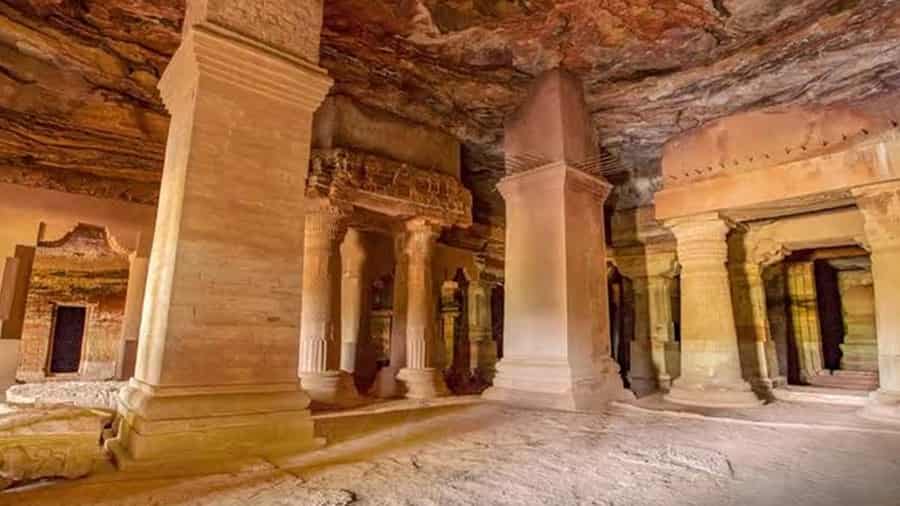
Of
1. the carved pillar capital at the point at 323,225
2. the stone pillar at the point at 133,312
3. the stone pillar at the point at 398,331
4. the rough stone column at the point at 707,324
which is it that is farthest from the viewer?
the stone pillar at the point at 133,312

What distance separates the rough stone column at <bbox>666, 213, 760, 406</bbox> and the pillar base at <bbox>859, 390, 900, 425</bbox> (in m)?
1.32

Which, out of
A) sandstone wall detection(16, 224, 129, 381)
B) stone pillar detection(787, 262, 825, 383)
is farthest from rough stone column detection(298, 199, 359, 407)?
stone pillar detection(787, 262, 825, 383)

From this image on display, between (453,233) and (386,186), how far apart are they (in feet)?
14.2

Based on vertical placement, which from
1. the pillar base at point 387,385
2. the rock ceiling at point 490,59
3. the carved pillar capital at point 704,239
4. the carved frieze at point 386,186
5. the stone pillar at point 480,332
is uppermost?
the rock ceiling at point 490,59

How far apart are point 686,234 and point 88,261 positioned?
15907 mm

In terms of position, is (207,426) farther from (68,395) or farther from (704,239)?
(704,239)

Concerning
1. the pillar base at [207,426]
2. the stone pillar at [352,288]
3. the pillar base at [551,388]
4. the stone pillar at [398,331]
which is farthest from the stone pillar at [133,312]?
the pillar base at [551,388]

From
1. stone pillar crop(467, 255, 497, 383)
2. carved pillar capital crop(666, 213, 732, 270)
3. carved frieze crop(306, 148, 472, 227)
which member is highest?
carved frieze crop(306, 148, 472, 227)

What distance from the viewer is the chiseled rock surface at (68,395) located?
235 inches

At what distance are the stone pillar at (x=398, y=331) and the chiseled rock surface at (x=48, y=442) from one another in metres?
4.22

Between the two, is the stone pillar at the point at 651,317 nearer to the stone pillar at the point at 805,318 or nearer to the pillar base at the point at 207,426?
the stone pillar at the point at 805,318

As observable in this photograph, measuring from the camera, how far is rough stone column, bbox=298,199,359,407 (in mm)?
6961

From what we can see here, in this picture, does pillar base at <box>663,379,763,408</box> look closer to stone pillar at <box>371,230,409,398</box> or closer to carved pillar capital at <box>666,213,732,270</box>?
carved pillar capital at <box>666,213,732,270</box>

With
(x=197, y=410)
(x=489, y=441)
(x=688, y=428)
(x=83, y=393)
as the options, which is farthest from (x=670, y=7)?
(x=83, y=393)
